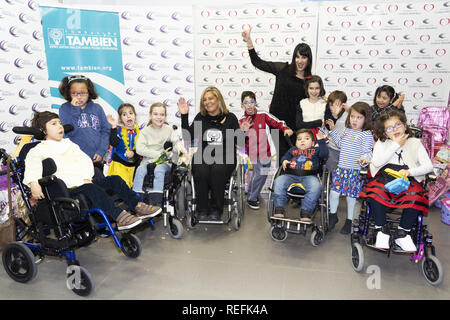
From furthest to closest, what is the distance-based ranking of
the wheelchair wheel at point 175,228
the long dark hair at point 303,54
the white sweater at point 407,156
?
the long dark hair at point 303,54, the wheelchair wheel at point 175,228, the white sweater at point 407,156

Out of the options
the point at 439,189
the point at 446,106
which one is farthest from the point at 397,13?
the point at 439,189

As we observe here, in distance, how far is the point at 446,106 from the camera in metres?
4.71

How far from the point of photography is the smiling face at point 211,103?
3.59m

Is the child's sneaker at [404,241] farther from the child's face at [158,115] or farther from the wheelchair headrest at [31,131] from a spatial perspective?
the wheelchair headrest at [31,131]

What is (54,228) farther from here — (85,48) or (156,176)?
(85,48)

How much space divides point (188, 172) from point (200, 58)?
88.7 inches

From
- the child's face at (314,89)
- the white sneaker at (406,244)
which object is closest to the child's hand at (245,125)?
the child's face at (314,89)

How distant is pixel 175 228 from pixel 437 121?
3.59 m

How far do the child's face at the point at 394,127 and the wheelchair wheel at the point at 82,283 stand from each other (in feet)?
8.68

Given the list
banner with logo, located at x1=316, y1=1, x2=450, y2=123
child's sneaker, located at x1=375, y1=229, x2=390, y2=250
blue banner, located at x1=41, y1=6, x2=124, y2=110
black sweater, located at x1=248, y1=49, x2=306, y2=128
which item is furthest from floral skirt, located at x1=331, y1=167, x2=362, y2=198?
blue banner, located at x1=41, y1=6, x2=124, y2=110

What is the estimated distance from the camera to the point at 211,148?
3.70m
